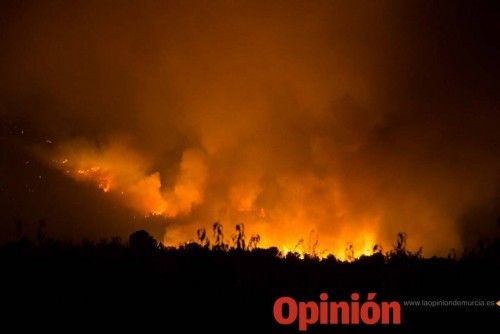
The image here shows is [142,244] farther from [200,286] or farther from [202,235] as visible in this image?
[200,286]

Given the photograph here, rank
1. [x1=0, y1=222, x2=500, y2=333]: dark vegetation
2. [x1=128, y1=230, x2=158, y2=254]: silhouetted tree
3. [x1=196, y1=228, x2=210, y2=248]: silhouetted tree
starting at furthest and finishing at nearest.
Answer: [x1=196, y1=228, x2=210, y2=248]: silhouetted tree → [x1=128, y1=230, x2=158, y2=254]: silhouetted tree → [x1=0, y1=222, x2=500, y2=333]: dark vegetation

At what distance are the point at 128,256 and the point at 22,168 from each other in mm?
27718

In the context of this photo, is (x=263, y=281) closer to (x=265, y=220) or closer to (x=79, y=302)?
(x=79, y=302)

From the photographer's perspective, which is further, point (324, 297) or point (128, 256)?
point (128, 256)

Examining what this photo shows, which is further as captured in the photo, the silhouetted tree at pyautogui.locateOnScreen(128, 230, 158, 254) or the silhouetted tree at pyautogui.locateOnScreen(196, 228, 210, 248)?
the silhouetted tree at pyautogui.locateOnScreen(196, 228, 210, 248)

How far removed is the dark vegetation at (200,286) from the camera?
248 inches

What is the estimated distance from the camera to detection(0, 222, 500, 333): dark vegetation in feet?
20.6

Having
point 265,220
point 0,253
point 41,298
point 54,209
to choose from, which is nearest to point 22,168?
point 54,209

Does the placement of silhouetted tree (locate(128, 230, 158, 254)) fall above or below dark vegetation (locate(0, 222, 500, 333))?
above

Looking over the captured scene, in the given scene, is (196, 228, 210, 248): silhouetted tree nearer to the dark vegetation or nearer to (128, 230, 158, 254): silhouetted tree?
the dark vegetation

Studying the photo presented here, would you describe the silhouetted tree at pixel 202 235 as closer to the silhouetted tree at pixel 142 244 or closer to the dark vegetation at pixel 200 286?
the dark vegetation at pixel 200 286

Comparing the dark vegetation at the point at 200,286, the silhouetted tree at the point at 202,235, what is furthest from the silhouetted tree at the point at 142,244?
the silhouetted tree at the point at 202,235

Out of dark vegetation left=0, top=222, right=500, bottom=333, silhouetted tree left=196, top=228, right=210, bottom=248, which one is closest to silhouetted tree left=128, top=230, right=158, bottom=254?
dark vegetation left=0, top=222, right=500, bottom=333

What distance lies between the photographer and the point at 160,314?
6367 millimetres
